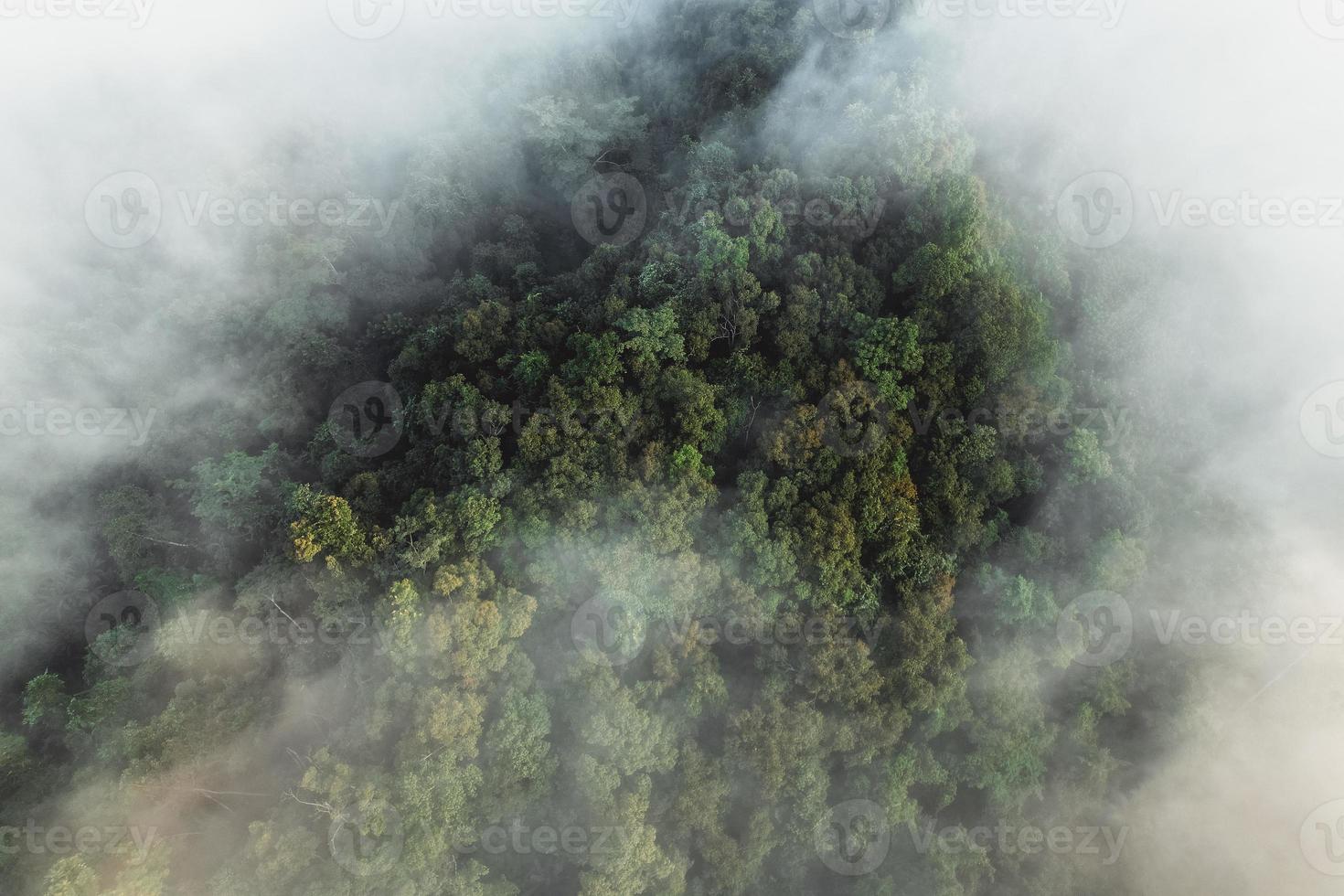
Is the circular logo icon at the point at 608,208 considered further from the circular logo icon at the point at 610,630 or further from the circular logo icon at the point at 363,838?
the circular logo icon at the point at 363,838

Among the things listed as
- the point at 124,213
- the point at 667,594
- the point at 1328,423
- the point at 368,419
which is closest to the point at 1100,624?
the point at 1328,423

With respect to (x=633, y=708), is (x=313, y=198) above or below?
above

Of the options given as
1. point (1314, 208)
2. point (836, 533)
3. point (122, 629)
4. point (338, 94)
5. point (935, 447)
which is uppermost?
point (338, 94)

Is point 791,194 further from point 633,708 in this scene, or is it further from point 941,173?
point 633,708

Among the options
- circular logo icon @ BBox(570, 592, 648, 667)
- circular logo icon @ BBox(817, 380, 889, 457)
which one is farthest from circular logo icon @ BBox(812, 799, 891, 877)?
circular logo icon @ BBox(817, 380, 889, 457)

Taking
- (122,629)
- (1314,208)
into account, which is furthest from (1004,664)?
(122,629)

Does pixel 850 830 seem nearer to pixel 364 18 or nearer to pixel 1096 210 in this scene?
pixel 1096 210

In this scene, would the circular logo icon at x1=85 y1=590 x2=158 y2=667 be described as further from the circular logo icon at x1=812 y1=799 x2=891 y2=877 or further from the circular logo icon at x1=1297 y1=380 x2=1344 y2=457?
the circular logo icon at x1=1297 y1=380 x2=1344 y2=457
